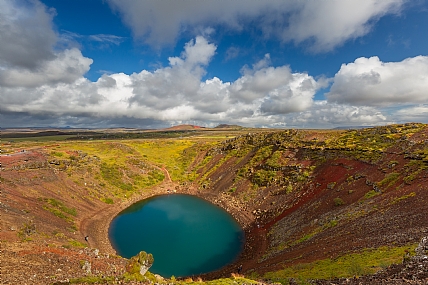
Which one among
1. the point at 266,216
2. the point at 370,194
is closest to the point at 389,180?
the point at 370,194

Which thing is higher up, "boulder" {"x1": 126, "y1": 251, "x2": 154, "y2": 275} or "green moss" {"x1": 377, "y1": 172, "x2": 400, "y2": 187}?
"green moss" {"x1": 377, "y1": 172, "x2": 400, "y2": 187}

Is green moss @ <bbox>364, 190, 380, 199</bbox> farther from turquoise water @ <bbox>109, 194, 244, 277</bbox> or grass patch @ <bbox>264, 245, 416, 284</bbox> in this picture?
turquoise water @ <bbox>109, 194, 244, 277</bbox>

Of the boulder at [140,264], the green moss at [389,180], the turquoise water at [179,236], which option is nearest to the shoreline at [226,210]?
the turquoise water at [179,236]

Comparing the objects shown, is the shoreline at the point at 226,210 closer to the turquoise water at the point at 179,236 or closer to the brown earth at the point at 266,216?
the brown earth at the point at 266,216

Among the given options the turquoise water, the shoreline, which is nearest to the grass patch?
the shoreline

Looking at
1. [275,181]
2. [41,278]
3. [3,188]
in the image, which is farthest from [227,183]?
[41,278]
